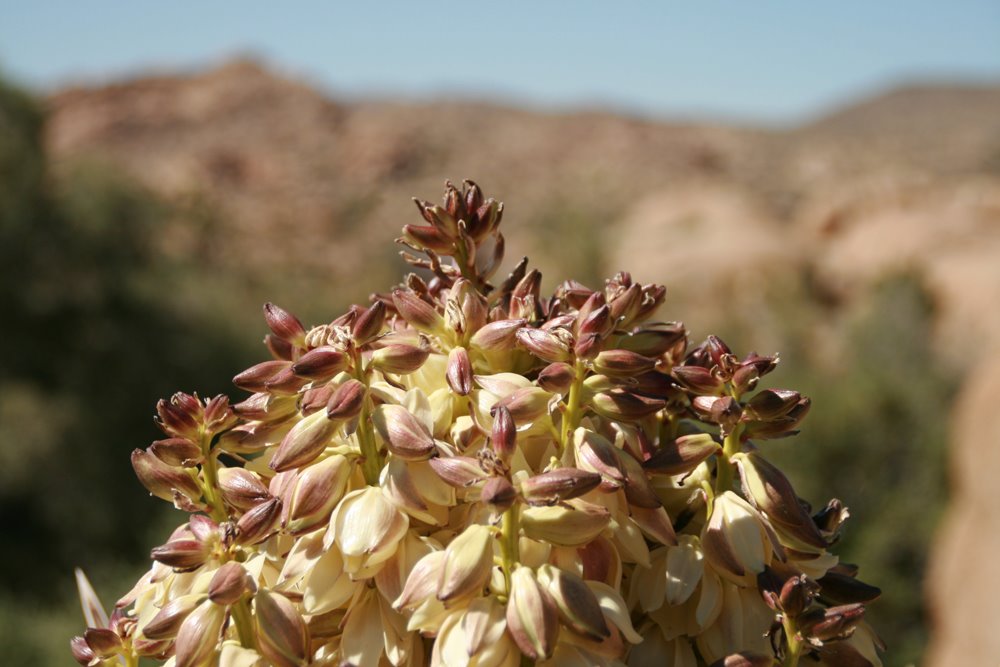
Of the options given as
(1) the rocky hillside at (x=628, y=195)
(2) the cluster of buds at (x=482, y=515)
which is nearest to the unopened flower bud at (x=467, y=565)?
(2) the cluster of buds at (x=482, y=515)

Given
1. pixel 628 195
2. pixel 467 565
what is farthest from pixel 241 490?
pixel 628 195

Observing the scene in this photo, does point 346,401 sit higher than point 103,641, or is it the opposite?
point 346,401

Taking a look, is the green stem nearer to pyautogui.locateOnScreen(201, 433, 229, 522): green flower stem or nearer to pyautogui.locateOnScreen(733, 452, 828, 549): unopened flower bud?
pyautogui.locateOnScreen(201, 433, 229, 522): green flower stem

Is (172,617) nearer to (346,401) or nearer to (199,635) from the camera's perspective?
(199,635)

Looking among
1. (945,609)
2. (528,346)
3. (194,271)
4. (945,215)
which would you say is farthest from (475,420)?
(945,215)

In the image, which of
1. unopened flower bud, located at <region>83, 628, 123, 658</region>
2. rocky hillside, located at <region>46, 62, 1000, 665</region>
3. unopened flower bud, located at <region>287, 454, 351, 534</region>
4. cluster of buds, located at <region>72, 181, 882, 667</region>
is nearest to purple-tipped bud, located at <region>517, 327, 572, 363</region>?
cluster of buds, located at <region>72, 181, 882, 667</region>

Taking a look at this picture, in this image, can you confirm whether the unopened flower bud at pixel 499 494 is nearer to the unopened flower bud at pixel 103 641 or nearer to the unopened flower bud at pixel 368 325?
the unopened flower bud at pixel 368 325
